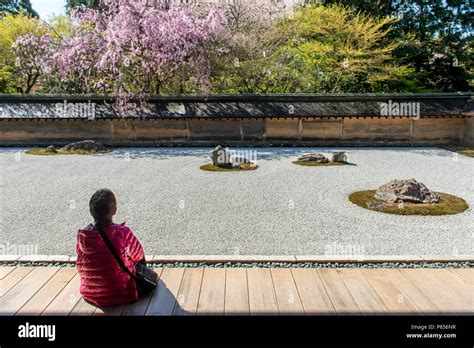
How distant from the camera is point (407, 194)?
8.20 m

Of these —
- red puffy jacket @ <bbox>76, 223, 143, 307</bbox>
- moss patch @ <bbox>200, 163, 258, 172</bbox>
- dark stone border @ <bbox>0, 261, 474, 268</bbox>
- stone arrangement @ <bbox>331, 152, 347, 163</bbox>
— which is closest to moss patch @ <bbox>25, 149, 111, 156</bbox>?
moss patch @ <bbox>200, 163, 258, 172</bbox>

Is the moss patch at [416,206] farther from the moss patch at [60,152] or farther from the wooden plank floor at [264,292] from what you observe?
the moss patch at [60,152]

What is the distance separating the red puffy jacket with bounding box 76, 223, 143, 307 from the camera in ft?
11.8

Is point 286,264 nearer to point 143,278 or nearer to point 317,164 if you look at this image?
point 143,278

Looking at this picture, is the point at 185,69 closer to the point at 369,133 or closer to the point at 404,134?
the point at 369,133

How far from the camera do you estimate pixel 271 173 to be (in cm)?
1155

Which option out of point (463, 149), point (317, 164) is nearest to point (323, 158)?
point (317, 164)

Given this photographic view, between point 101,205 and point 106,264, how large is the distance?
64 centimetres

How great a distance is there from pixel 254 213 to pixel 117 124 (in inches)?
478

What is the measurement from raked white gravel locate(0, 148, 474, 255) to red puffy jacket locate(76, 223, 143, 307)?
173cm

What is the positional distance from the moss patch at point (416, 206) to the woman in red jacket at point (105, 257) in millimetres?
5789

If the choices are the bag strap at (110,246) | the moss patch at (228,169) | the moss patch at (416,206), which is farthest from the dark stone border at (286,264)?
the moss patch at (228,169)
